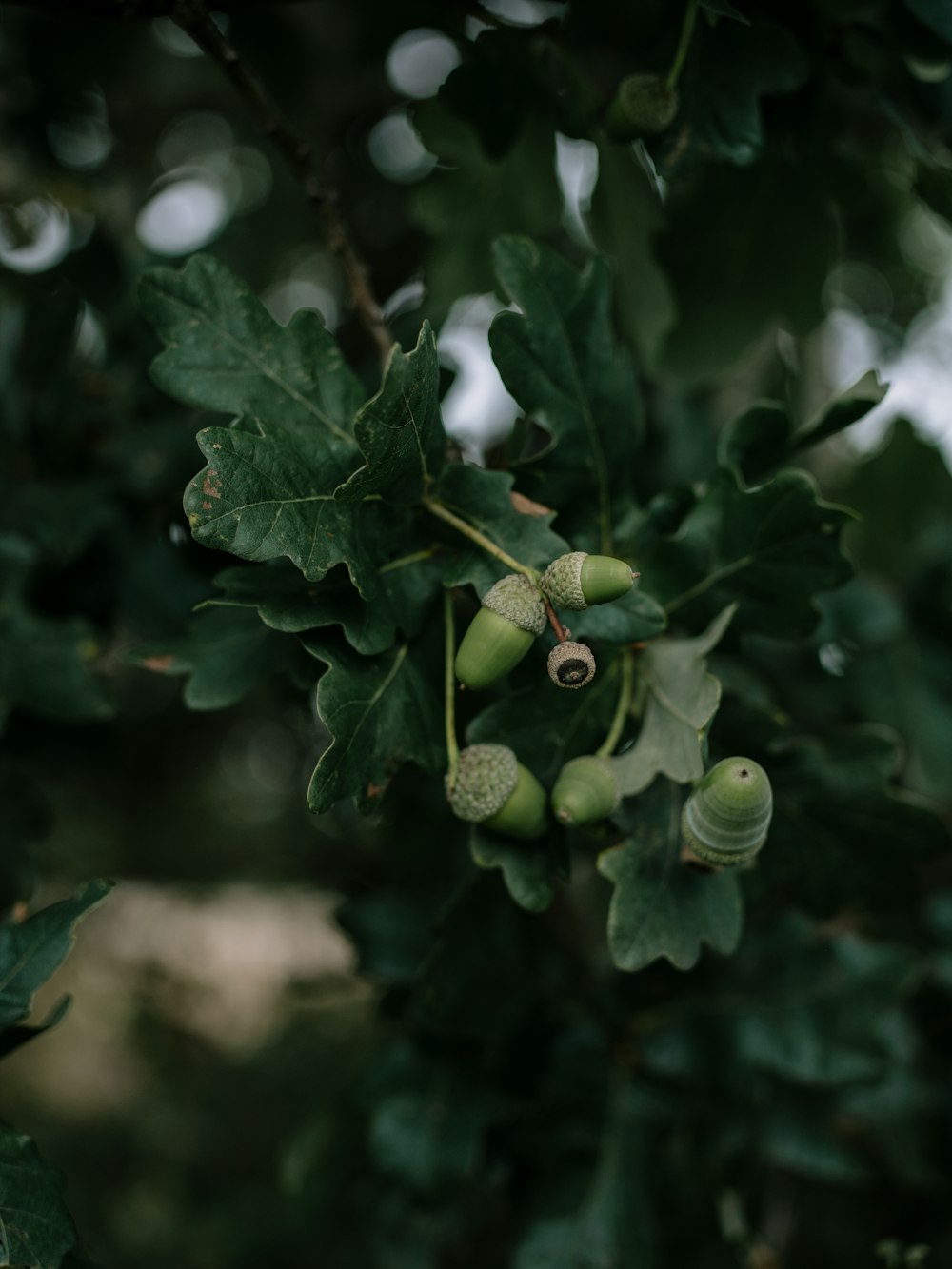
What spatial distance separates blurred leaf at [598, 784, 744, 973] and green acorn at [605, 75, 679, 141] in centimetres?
75

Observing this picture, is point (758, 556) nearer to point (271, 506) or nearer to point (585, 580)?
point (585, 580)

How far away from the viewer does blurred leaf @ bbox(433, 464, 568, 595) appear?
0.92m

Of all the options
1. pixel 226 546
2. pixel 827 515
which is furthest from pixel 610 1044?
pixel 226 546

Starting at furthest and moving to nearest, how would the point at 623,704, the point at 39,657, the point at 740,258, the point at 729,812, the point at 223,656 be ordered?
the point at 740,258 → the point at 39,657 → the point at 223,656 → the point at 623,704 → the point at 729,812

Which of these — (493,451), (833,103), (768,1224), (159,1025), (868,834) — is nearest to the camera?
(493,451)

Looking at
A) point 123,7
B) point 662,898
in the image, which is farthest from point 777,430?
point 123,7

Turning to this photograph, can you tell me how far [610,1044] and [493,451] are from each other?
978 mm

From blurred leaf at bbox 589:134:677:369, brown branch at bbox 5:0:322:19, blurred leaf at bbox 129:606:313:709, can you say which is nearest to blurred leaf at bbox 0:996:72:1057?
blurred leaf at bbox 129:606:313:709

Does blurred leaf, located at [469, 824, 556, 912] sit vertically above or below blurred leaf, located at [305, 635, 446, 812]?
below

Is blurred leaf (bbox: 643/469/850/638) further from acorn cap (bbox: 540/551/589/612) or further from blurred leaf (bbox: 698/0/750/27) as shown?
blurred leaf (bbox: 698/0/750/27)

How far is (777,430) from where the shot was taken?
3.64ft

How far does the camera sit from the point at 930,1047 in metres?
1.86

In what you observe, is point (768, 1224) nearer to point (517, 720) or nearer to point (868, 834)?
point (868, 834)

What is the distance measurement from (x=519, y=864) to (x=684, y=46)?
92 cm
